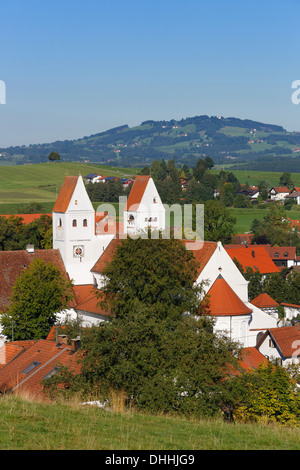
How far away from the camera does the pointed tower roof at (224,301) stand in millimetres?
37500

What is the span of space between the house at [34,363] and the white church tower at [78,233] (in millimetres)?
16337

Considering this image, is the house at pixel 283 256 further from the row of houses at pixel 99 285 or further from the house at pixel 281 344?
the house at pixel 281 344

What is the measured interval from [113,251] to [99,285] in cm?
616

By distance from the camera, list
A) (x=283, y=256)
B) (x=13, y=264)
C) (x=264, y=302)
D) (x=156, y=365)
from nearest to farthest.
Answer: (x=156, y=365) → (x=13, y=264) → (x=264, y=302) → (x=283, y=256)

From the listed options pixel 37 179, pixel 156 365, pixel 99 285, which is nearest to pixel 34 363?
pixel 156 365

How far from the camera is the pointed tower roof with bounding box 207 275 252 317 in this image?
123 feet

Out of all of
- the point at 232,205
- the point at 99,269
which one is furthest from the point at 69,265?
the point at 232,205

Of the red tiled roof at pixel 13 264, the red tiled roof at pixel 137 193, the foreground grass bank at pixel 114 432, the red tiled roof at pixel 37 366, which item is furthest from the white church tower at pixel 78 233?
the foreground grass bank at pixel 114 432

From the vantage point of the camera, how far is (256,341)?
1631 inches

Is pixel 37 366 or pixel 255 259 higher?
pixel 37 366

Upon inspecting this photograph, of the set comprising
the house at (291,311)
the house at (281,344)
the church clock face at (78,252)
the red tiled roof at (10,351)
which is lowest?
the house at (291,311)

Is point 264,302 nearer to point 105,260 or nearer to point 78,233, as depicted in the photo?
point 105,260

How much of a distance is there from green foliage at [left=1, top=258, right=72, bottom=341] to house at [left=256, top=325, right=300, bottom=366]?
11.6 metres

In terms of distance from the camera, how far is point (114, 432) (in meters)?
12.7
